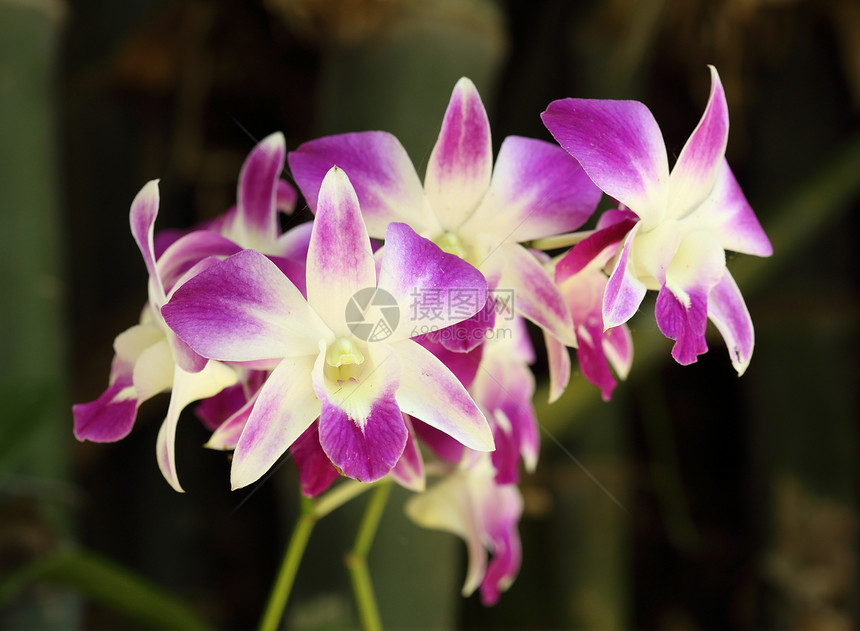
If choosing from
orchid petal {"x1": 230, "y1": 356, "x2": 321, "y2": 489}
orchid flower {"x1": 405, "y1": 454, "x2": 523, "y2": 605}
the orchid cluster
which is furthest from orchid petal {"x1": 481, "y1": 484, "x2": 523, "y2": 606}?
orchid petal {"x1": 230, "y1": 356, "x2": 321, "y2": 489}

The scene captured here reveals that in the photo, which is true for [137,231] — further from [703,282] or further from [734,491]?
[734,491]

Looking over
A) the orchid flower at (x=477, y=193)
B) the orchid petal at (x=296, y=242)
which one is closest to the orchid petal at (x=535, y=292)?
the orchid flower at (x=477, y=193)

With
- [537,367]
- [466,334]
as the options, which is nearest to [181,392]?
[466,334]

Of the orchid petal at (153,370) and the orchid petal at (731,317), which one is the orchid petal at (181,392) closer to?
the orchid petal at (153,370)

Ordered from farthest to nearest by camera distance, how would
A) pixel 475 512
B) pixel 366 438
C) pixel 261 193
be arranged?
1. pixel 475 512
2. pixel 261 193
3. pixel 366 438

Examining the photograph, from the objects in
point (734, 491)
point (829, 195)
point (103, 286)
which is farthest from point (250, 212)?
point (734, 491)

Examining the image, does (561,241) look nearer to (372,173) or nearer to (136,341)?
(372,173)

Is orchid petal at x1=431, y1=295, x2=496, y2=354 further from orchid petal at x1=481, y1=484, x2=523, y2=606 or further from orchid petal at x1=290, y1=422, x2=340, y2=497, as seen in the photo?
orchid petal at x1=481, y1=484, x2=523, y2=606
